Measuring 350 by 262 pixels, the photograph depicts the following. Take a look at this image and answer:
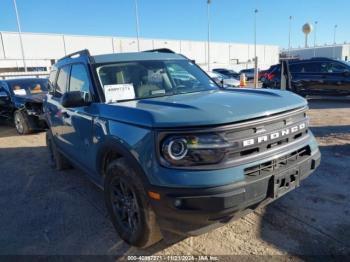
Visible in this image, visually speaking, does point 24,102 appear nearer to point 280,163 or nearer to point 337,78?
point 280,163

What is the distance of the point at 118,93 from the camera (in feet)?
11.5

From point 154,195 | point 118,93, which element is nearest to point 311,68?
point 118,93

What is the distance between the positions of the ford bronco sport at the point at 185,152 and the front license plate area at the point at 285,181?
1 centimetres

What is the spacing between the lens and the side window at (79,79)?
378 centimetres

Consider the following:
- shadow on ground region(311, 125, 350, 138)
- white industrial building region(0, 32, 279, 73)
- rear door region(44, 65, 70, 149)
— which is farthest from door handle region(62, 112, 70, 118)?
white industrial building region(0, 32, 279, 73)

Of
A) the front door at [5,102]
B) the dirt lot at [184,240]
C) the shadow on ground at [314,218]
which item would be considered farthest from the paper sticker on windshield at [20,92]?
the shadow on ground at [314,218]

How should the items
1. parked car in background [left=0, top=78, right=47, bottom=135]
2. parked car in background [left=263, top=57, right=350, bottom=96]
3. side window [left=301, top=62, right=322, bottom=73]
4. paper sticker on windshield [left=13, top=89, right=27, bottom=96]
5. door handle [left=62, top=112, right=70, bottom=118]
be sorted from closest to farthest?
door handle [left=62, top=112, right=70, bottom=118] < parked car in background [left=0, top=78, right=47, bottom=135] < paper sticker on windshield [left=13, top=89, right=27, bottom=96] < parked car in background [left=263, top=57, right=350, bottom=96] < side window [left=301, top=62, right=322, bottom=73]

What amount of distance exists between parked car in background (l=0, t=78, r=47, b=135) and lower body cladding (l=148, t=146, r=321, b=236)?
6.93 metres

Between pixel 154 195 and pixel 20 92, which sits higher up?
pixel 20 92

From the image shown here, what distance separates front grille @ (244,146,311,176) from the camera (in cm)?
256

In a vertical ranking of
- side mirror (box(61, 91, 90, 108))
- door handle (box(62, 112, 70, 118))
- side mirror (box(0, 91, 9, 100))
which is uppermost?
side mirror (box(61, 91, 90, 108))

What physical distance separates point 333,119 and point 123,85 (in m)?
7.41

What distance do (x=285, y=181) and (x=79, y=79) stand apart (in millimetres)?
2790

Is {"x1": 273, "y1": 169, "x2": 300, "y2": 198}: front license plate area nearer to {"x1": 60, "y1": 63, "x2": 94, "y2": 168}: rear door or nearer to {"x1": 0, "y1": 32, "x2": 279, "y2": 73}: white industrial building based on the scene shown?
{"x1": 60, "y1": 63, "x2": 94, "y2": 168}: rear door
